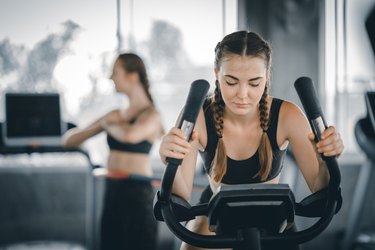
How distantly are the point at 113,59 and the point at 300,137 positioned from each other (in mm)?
2890

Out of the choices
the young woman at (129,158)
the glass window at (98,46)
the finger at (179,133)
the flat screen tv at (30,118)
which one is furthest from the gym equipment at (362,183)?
the finger at (179,133)

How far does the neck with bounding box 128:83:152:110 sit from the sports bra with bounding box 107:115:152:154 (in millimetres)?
85

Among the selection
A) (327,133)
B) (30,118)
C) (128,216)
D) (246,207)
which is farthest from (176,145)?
(30,118)

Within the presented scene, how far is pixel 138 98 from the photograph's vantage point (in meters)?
2.87

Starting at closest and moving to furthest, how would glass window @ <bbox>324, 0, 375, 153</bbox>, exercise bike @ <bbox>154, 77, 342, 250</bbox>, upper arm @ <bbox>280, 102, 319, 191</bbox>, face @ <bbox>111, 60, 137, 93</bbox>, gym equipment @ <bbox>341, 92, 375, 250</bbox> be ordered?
exercise bike @ <bbox>154, 77, 342, 250</bbox>, upper arm @ <bbox>280, 102, 319, 191</bbox>, face @ <bbox>111, 60, 137, 93</bbox>, gym equipment @ <bbox>341, 92, 375, 250</bbox>, glass window @ <bbox>324, 0, 375, 153</bbox>

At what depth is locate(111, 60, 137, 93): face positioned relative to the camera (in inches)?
111

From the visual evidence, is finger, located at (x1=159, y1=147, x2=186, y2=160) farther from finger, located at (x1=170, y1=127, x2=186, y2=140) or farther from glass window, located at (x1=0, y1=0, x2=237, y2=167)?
glass window, located at (x1=0, y1=0, x2=237, y2=167)

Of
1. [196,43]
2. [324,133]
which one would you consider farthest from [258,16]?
[324,133]

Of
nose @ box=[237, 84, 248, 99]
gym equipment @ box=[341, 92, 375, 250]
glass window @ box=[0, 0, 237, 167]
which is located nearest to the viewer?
nose @ box=[237, 84, 248, 99]

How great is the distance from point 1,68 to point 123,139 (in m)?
1.92

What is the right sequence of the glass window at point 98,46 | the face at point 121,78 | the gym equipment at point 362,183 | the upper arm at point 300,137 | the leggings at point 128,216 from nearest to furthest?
the upper arm at point 300,137, the leggings at point 128,216, the face at point 121,78, the gym equipment at point 362,183, the glass window at point 98,46

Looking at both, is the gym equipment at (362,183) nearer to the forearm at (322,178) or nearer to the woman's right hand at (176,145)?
the forearm at (322,178)

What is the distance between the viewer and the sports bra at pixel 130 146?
111 inches

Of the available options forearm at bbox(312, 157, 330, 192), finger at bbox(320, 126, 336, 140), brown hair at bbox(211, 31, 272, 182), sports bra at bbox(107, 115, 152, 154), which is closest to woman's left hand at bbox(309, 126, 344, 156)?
finger at bbox(320, 126, 336, 140)
